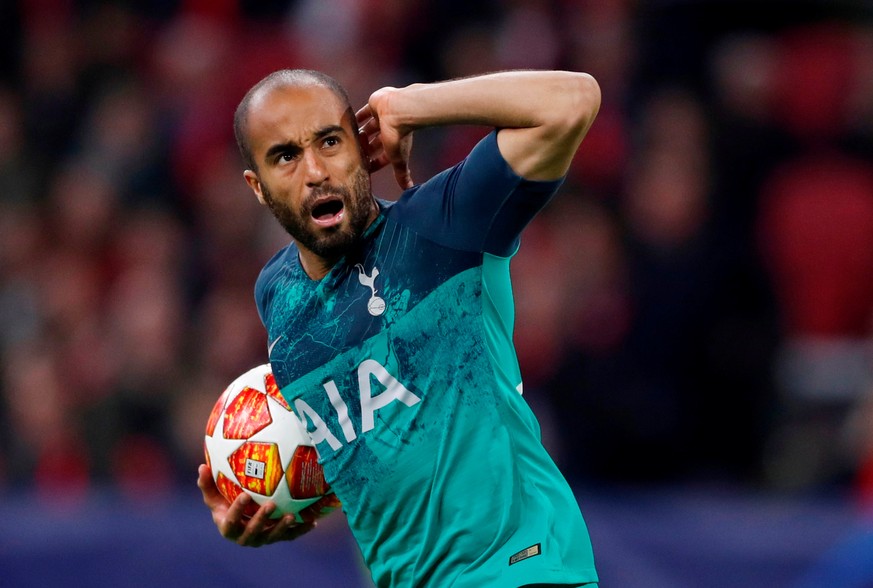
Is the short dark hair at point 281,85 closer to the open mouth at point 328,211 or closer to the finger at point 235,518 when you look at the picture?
the open mouth at point 328,211

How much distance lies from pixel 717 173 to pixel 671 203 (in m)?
0.36

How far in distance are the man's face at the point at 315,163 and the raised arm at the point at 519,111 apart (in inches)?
6.3

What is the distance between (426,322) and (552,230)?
5.44 m

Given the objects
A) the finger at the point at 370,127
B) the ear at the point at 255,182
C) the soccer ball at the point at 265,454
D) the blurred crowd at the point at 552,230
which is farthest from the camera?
the blurred crowd at the point at 552,230

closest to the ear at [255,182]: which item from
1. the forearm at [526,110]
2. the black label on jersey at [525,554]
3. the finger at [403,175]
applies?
the finger at [403,175]

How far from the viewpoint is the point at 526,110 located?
3.61 meters

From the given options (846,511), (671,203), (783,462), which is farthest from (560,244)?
(846,511)

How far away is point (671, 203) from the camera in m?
8.73

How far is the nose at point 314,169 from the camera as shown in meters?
3.85

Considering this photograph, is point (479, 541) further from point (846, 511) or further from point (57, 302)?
point (57, 302)

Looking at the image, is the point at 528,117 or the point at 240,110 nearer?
the point at 528,117

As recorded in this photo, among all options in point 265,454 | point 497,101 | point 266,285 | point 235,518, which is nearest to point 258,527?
point 235,518

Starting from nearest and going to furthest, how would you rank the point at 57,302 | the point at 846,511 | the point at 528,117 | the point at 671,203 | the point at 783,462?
the point at 528,117 → the point at 846,511 → the point at 783,462 → the point at 671,203 → the point at 57,302

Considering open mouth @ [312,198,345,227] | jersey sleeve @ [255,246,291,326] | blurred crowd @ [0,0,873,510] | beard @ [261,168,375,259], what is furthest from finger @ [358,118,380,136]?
blurred crowd @ [0,0,873,510]
